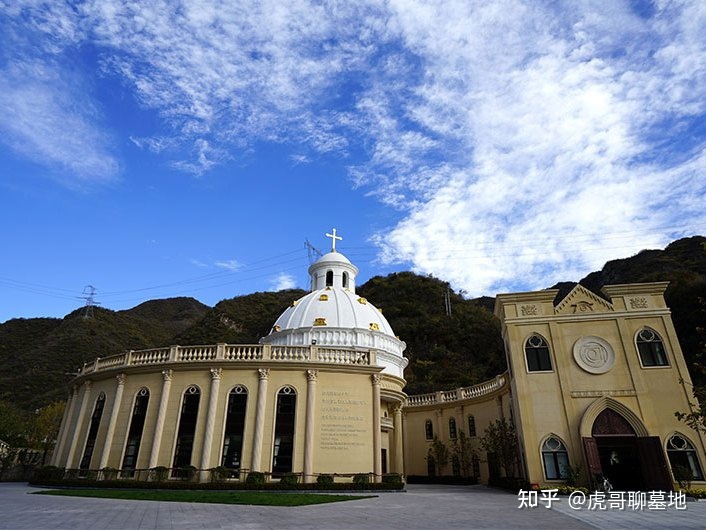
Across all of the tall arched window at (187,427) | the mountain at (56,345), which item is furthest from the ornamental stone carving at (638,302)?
the mountain at (56,345)

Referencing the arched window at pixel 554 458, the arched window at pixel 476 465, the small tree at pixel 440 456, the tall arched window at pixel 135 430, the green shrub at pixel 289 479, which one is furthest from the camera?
the small tree at pixel 440 456

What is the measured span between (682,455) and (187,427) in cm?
2419

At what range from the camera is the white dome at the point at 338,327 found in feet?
124

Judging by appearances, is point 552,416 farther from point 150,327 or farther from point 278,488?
point 150,327

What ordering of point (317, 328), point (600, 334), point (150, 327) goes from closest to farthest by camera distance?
1. point (600, 334)
2. point (317, 328)
3. point (150, 327)

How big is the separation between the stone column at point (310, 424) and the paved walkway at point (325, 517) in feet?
27.6

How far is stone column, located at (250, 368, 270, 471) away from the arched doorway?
1568cm

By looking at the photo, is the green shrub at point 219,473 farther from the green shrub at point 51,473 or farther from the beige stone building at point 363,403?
the green shrub at point 51,473

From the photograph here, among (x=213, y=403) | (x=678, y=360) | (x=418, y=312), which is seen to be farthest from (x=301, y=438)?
(x=418, y=312)

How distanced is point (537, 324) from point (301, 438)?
1378cm

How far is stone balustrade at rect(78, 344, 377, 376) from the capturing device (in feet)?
83.4

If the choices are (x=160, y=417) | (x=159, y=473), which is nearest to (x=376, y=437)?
(x=159, y=473)

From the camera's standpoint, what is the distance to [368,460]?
23516mm

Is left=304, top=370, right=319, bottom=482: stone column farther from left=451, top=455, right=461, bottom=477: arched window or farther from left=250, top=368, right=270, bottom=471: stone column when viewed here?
left=451, top=455, right=461, bottom=477: arched window
